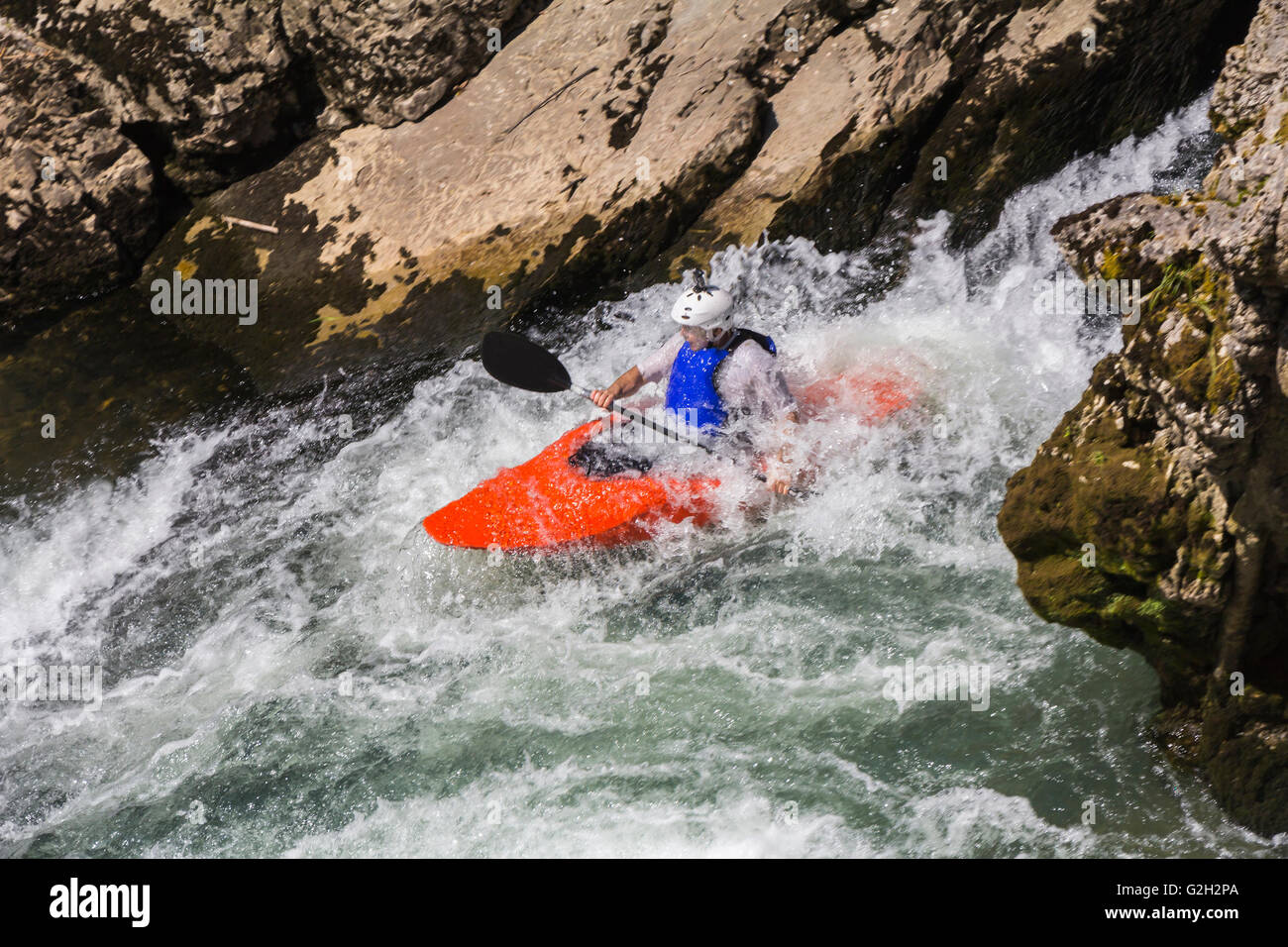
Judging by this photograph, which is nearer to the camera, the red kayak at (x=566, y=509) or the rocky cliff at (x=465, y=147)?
the red kayak at (x=566, y=509)

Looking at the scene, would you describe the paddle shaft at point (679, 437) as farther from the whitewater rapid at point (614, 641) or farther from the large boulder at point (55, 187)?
the large boulder at point (55, 187)

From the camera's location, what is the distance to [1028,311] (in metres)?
6.04

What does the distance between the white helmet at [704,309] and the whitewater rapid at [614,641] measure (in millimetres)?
705

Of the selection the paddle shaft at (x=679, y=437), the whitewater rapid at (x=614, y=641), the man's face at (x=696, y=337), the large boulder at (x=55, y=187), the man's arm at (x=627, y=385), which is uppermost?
the large boulder at (x=55, y=187)

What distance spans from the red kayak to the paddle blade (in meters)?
0.49

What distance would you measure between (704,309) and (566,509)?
1063 millimetres

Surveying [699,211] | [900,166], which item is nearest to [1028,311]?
→ [900,166]

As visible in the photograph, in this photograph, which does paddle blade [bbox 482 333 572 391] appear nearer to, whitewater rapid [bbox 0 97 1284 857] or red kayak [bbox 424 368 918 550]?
red kayak [bbox 424 368 918 550]

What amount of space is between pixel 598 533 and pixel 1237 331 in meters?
2.68

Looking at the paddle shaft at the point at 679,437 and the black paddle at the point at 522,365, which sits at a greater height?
the black paddle at the point at 522,365

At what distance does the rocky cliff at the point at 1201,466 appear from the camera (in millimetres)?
3047

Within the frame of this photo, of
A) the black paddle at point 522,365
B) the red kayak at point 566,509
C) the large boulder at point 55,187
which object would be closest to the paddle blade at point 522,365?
the black paddle at point 522,365

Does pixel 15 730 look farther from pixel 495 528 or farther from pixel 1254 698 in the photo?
pixel 1254 698
